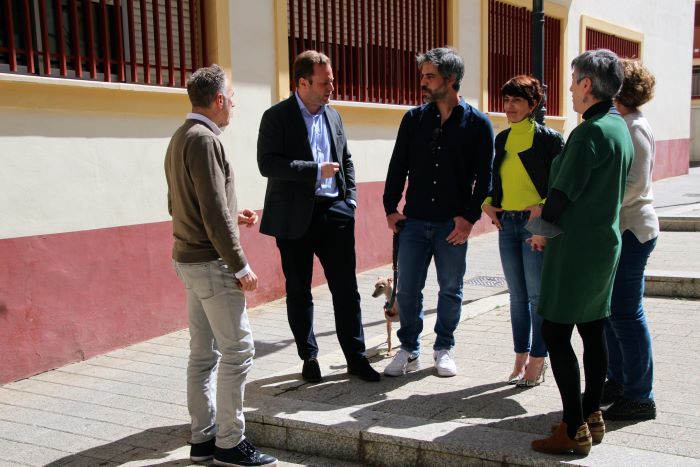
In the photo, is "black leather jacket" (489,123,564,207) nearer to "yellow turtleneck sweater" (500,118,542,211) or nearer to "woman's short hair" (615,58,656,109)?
"yellow turtleneck sweater" (500,118,542,211)

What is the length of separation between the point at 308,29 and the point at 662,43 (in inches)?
513

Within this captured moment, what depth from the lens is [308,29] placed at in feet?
27.9

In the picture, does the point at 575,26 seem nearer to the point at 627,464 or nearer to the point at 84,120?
the point at 84,120

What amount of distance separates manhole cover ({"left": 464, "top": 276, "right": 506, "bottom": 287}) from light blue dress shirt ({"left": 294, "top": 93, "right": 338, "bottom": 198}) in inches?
157

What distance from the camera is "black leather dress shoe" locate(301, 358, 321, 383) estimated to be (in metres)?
5.02

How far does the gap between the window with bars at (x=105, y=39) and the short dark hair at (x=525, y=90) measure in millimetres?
3234

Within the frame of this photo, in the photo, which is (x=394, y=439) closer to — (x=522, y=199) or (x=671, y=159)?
(x=522, y=199)

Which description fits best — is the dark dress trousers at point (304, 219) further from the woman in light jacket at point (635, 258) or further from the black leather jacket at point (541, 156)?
the woman in light jacket at point (635, 258)

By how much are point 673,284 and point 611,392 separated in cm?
342

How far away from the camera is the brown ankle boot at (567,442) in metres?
3.65

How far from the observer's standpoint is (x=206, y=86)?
12.8 ft

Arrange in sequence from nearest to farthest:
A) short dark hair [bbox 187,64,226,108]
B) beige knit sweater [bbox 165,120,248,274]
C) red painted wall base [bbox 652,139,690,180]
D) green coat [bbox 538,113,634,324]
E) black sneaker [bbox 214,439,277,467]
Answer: green coat [bbox 538,113,634,324] → beige knit sweater [bbox 165,120,248,274] → short dark hair [bbox 187,64,226,108] → black sneaker [bbox 214,439,277,467] → red painted wall base [bbox 652,139,690,180]

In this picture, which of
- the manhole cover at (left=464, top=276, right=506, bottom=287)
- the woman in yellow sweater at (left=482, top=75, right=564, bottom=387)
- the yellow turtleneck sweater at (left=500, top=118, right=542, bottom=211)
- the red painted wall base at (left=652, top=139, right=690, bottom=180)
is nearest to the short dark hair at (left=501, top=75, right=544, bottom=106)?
the woman in yellow sweater at (left=482, top=75, right=564, bottom=387)

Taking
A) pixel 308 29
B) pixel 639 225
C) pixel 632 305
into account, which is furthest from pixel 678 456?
pixel 308 29
